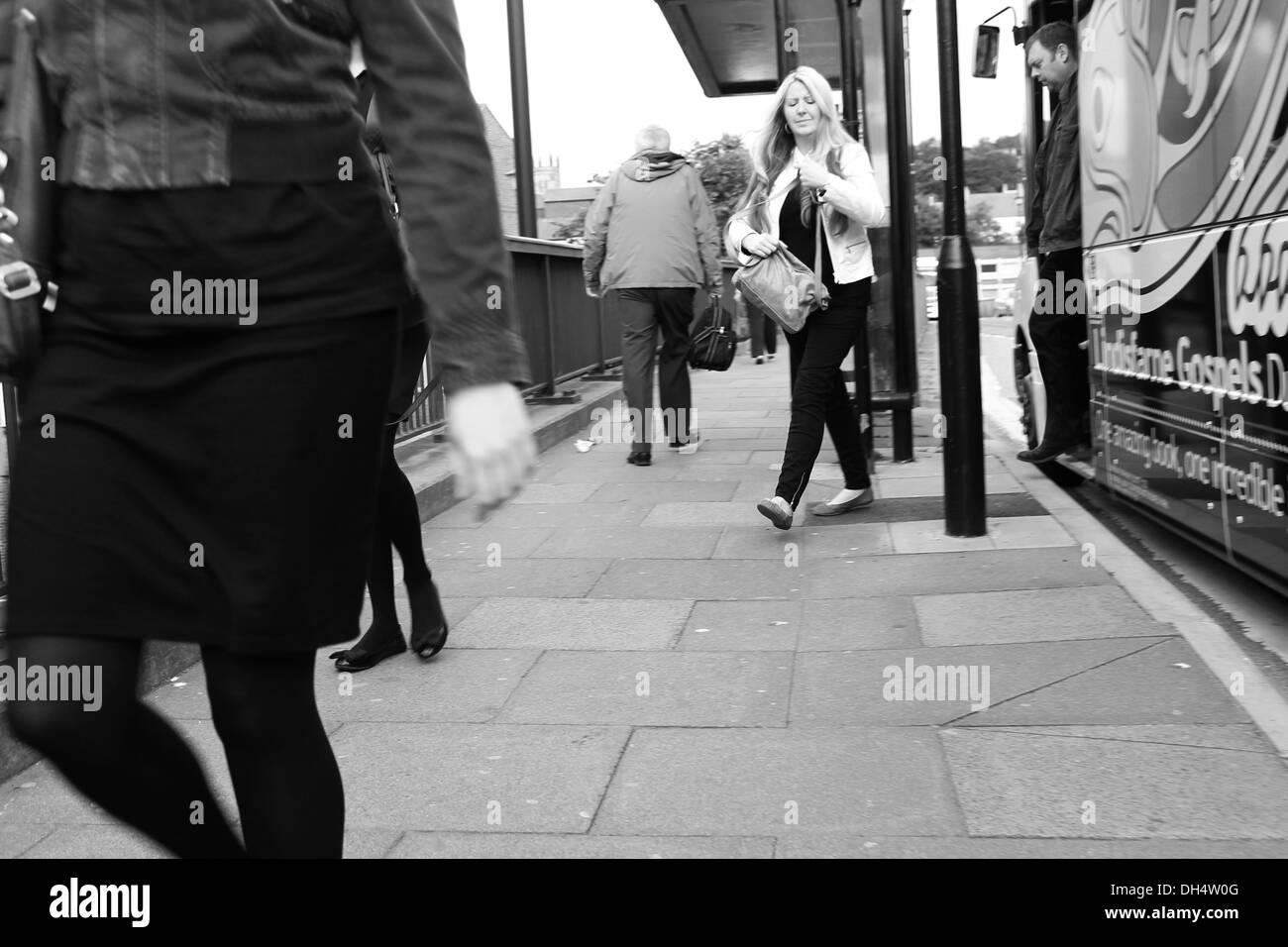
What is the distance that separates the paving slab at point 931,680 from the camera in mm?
3941

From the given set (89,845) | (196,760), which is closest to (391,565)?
(89,845)

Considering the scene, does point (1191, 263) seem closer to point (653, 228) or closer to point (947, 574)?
point (947, 574)

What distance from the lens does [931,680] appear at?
4219 millimetres

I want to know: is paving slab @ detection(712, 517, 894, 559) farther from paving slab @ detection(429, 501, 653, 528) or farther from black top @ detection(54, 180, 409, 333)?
black top @ detection(54, 180, 409, 333)

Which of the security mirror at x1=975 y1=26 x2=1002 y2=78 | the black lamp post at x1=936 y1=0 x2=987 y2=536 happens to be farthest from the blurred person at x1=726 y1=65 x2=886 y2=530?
the security mirror at x1=975 y1=26 x2=1002 y2=78

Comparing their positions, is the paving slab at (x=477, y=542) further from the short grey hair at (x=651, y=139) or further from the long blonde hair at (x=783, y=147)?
the short grey hair at (x=651, y=139)

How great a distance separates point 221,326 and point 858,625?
3.46 metres

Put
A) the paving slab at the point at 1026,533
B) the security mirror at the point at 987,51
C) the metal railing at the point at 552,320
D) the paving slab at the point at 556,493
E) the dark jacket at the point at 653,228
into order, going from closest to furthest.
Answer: the paving slab at the point at 1026,533
the security mirror at the point at 987,51
the paving slab at the point at 556,493
the dark jacket at the point at 653,228
the metal railing at the point at 552,320

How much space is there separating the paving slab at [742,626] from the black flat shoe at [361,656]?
0.88 m

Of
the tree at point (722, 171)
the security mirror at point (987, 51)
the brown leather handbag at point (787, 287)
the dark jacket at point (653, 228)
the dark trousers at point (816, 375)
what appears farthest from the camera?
the tree at point (722, 171)

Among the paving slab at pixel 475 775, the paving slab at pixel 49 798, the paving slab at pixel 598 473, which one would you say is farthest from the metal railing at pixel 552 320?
the paving slab at pixel 49 798

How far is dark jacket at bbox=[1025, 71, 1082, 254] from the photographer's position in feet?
22.6
